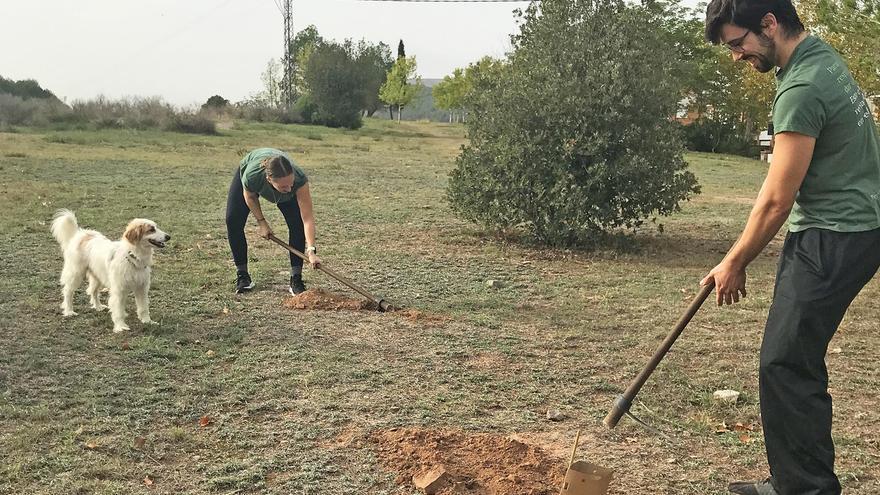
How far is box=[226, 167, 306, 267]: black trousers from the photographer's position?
25.1 feet

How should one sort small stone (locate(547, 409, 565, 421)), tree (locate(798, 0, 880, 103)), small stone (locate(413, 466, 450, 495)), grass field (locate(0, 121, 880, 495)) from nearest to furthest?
small stone (locate(413, 466, 450, 495)) < grass field (locate(0, 121, 880, 495)) < small stone (locate(547, 409, 565, 421)) < tree (locate(798, 0, 880, 103))

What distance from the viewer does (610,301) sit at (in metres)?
7.61

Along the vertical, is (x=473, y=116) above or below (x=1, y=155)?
above

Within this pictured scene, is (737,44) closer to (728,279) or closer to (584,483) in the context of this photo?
(728,279)

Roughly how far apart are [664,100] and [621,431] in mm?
6113

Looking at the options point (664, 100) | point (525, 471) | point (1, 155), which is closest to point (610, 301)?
point (664, 100)

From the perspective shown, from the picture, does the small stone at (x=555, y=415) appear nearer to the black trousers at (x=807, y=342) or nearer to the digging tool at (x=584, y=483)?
the digging tool at (x=584, y=483)

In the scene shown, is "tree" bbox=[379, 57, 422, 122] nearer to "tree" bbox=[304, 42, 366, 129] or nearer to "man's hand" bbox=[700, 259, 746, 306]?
"tree" bbox=[304, 42, 366, 129]

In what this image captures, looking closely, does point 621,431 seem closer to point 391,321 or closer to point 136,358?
point 391,321

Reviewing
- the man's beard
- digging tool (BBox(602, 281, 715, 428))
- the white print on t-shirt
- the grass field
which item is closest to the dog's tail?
the grass field

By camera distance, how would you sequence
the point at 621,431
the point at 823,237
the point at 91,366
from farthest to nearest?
1. the point at 91,366
2. the point at 621,431
3. the point at 823,237

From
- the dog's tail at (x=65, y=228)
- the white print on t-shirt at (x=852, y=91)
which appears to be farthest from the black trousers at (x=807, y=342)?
the dog's tail at (x=65, y=228)

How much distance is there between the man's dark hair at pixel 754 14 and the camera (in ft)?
9.82

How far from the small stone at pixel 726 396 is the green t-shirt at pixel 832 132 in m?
2.15
